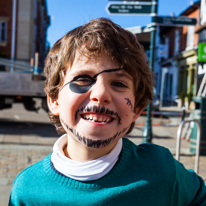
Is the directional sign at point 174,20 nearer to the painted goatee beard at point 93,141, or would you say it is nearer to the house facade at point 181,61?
the painted goatee beard at point 93,141

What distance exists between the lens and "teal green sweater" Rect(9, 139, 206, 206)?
137cm

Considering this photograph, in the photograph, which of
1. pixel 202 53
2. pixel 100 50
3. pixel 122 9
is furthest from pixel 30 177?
pixel 202 53

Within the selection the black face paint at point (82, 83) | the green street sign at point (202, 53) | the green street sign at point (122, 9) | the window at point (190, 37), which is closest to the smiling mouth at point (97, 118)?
the black face paint at point (82, 83)

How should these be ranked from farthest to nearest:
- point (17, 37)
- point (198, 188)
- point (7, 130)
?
point (17, 37) < point (7, 130) < point (198, 188)

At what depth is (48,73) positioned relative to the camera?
1581 millimetres

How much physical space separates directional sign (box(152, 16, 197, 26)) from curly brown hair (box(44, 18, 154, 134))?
5.19 metres

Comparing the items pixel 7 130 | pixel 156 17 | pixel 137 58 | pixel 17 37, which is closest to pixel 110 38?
pixel 137 58

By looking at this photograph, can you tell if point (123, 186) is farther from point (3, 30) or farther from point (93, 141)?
point (3, 30)

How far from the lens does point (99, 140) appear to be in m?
1.30

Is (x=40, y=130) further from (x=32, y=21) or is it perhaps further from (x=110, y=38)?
(x=32, y=21)

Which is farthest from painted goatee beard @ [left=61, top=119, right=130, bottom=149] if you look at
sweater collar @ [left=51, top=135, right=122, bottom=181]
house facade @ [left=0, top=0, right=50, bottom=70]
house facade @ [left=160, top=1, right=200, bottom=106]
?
house facade @ [left=0, top=0, right=50, bottom=70]

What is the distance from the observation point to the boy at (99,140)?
4.36 feet

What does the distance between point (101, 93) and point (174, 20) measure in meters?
5.54

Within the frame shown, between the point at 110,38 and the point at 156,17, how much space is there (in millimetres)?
5433
